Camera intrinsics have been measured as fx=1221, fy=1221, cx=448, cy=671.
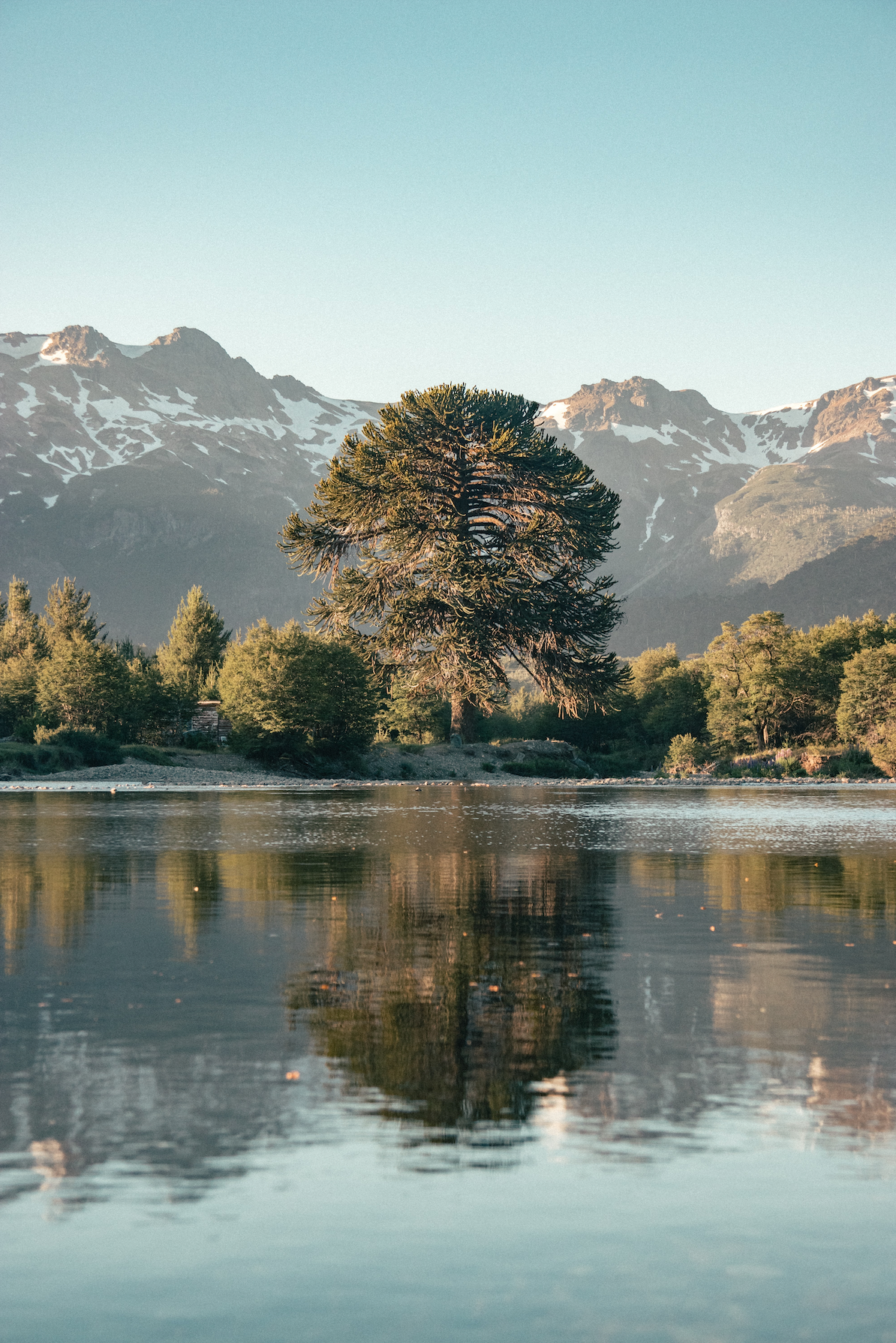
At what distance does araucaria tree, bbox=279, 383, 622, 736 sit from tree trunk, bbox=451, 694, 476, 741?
7.57 ft

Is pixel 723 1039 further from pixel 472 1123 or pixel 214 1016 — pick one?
pixel 214 1016

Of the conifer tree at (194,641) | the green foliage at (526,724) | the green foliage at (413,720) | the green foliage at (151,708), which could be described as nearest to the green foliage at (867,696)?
the green foliage at (526,724)

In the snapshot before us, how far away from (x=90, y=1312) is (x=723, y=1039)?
14.9 ft

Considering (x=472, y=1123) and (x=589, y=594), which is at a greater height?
(x=589, y=594)

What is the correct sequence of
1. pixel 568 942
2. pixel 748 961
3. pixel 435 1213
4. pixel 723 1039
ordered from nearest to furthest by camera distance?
pixel 435 1213 < pixel 723 1039 < pixel 748 961 < pixel 568 942

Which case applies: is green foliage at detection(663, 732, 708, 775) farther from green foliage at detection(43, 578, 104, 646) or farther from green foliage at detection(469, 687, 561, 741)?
green foliage at detection(43, 578, 104, 646)

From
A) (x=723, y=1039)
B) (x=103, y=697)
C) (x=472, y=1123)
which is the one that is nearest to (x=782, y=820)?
(x=723, y=1039)

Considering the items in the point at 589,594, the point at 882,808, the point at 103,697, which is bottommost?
the point at 882,808

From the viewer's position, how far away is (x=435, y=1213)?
188 inches

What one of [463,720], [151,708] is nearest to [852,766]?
[463,720]

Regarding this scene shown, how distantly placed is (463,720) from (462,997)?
51.8m

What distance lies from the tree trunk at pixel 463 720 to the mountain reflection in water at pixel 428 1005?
40858mm

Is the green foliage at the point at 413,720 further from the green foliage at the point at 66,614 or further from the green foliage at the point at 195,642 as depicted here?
the green foliage at the point at 66,614

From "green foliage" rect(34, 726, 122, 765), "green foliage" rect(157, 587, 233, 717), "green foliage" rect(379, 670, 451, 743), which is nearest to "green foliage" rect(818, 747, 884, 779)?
"green foliage" rect(379, 670, 451, 743)
